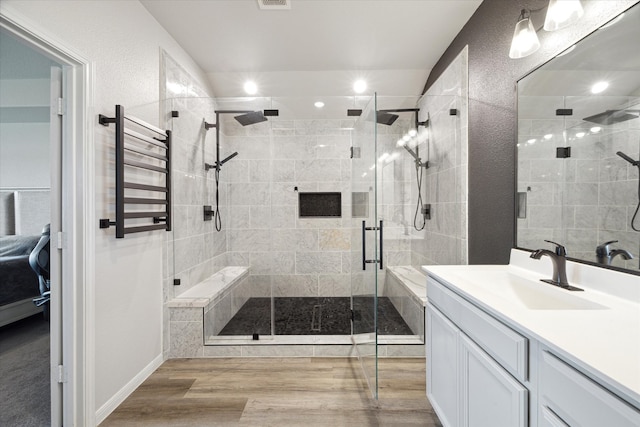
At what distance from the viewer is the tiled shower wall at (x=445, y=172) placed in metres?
2.33

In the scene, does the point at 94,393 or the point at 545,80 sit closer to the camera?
the point at 545,80

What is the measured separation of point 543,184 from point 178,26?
2938 mm

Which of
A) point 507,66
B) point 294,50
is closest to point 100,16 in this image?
point 294,50

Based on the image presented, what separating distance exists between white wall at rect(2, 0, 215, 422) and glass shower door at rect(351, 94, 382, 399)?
168 cm

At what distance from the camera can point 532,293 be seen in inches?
53.6

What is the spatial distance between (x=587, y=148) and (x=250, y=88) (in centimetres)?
305

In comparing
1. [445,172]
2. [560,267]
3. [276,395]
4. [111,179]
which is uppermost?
[445,172]

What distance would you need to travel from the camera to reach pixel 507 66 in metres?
1.81

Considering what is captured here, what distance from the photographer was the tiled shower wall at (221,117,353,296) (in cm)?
296

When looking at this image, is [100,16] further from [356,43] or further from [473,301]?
[473,301]

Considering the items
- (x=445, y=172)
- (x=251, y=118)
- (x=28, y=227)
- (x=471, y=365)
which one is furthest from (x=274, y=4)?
(x=28, y=227)

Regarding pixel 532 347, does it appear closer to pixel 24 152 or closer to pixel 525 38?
pixel 525 38

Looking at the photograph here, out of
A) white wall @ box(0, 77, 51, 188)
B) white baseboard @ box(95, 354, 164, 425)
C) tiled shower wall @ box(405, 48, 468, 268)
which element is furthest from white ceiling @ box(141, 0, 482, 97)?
white baseboard @ box(95, 354, 164, 425)

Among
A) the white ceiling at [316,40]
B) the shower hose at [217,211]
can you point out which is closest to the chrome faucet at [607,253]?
the white ceiling at [316,40]
